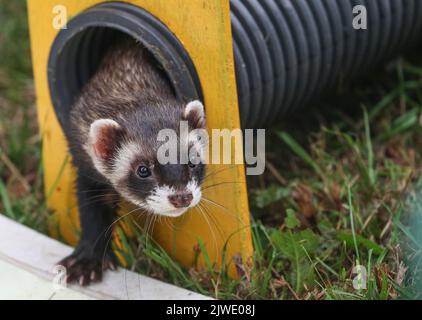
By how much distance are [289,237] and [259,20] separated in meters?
0.87

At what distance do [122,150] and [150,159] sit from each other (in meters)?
0.17

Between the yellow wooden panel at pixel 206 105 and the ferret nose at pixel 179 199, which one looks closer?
the ferret nose at pixel 179 199

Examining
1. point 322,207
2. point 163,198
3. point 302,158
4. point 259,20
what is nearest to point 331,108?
point 302,158

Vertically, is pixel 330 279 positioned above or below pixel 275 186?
below

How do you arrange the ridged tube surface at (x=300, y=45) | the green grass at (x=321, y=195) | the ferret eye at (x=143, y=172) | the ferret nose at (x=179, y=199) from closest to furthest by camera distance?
the ferret nose at (x=179, y=199) < the ferret eye at (x=143, y=172) < the green grass at (x=321, y=195) < the ridged tube surface at (x=300, y=45)

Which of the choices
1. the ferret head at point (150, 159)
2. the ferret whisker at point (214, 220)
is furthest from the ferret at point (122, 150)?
the ferret whisker at point (214, 220)

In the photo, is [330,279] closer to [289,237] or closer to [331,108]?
[289,237]

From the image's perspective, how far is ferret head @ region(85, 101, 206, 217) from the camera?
9.02 ft

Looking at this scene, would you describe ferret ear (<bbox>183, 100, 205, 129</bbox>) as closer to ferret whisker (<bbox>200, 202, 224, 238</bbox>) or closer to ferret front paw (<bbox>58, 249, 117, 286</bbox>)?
ferret whisker (<bbox>200, 202, 224, 238</bbox>)

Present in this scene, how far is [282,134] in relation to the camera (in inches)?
148

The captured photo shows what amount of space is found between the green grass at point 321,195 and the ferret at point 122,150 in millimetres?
178

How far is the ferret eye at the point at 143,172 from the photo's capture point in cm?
283

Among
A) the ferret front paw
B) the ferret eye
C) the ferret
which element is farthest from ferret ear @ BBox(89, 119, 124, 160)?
the ferret front paw

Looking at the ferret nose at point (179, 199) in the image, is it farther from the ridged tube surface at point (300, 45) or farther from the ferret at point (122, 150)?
the ridged tube surface at point (300, 45)
